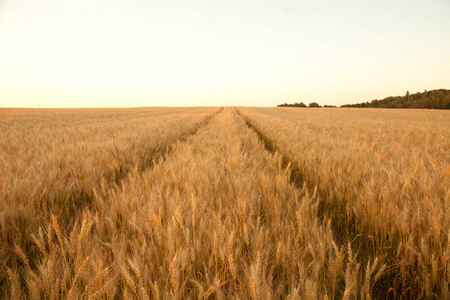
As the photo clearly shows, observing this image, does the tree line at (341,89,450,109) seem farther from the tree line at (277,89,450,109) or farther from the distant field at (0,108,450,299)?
the distant field at (0,108,450,299)

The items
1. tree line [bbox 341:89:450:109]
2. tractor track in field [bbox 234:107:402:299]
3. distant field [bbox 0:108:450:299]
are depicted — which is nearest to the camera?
distant field [bbox 0:108:450:299]

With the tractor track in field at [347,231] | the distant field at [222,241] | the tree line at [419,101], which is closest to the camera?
the distant field at [222,241]

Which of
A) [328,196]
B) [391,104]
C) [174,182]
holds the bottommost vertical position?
[328,196]

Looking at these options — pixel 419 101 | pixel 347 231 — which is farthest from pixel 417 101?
pixel 347 231

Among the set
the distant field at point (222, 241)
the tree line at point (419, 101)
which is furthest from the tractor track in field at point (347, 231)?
the tree line at point (419, 101)

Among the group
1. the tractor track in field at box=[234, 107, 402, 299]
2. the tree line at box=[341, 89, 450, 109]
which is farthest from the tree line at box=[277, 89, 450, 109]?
the tractor track in field at box=[234, 107, 402, 299]

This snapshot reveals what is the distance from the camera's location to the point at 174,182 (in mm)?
1707

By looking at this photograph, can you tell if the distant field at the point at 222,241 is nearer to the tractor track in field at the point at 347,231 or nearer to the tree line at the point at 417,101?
the tractor track in field at the point at 347,231

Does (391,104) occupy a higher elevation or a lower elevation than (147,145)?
higher

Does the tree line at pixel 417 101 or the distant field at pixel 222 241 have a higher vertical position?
the tree line at pixel 417 101

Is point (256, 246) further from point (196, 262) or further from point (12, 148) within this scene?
point (12, 148)

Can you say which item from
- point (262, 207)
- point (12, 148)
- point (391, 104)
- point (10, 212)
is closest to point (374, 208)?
point (262, 207)

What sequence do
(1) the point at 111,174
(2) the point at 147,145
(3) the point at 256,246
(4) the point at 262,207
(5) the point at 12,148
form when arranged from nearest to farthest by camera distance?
(3) the point at 256,246
(4) the point at 262,207
(1) the point at 111,174
(5) the point at 12,148
(2) the point at 147,145

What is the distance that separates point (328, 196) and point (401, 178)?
1.77 feet
